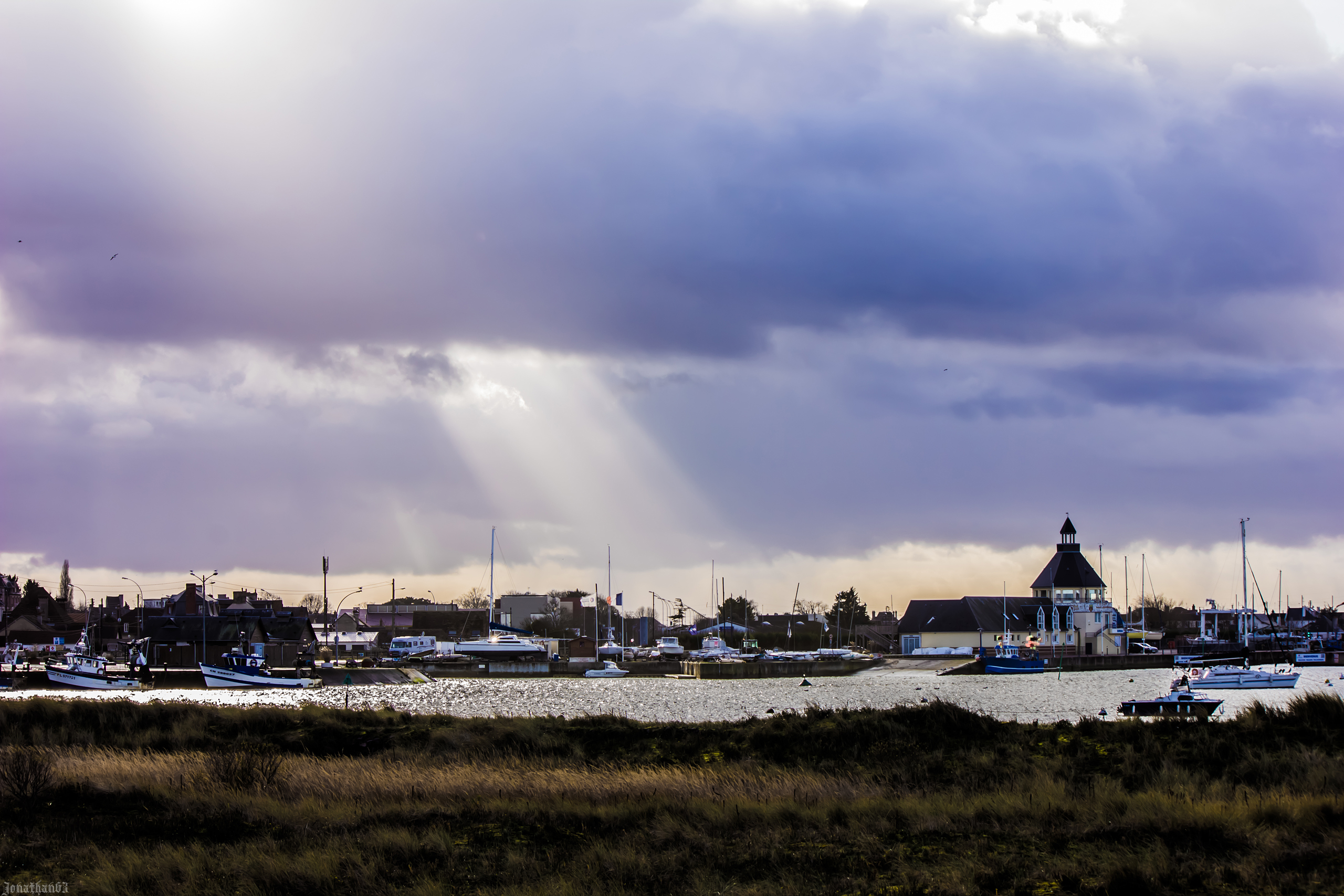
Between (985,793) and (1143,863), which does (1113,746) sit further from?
(1143,863)

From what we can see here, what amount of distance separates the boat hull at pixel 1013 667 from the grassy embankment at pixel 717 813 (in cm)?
11741

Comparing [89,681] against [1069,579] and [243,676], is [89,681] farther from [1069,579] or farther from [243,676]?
[1069,579]

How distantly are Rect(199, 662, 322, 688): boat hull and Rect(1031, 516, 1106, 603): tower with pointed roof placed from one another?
4849 inches

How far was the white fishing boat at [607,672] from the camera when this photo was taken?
440 feet


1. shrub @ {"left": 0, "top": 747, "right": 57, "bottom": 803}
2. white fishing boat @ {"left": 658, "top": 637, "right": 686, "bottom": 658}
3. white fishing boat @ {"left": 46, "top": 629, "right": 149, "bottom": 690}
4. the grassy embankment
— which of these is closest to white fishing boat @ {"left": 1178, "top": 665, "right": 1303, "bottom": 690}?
white fishing boat @ {"left": 658, "top": 637, "right": 686, "bottom": 658}

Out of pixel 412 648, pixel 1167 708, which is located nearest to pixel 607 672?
pixel 412 648

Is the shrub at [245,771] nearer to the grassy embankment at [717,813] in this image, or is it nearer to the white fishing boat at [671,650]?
the grassy embankment at [717,813]

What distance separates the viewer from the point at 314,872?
14445 millimetres

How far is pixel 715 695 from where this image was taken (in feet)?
303

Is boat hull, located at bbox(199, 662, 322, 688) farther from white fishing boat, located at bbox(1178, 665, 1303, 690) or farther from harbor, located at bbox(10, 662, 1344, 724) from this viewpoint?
white fishing boat, located at bbox(1178, 665, 1303, 690)

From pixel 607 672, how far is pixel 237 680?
153 feet

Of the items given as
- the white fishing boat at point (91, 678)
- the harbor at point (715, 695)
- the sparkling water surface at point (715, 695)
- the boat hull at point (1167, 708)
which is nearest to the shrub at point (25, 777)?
the harbor at point (715, 695)

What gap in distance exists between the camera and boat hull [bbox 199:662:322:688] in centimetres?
10250

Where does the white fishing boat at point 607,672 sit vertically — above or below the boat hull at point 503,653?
below
